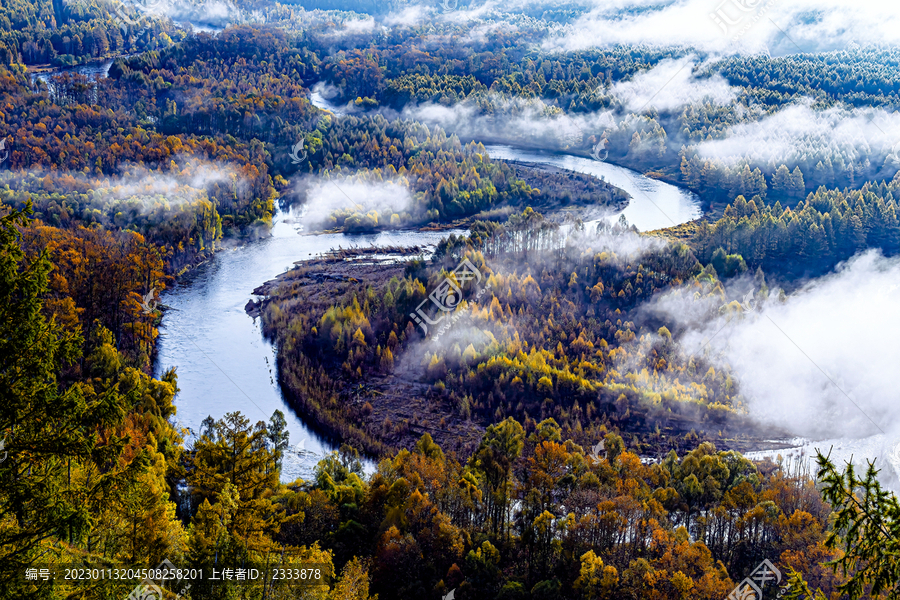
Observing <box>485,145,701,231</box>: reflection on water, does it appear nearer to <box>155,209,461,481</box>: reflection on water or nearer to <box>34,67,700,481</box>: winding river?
<box>34,67,700,481</box>: winding river

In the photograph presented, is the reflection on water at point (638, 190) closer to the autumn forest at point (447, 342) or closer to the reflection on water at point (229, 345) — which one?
the autumn forest at point (447, 342)

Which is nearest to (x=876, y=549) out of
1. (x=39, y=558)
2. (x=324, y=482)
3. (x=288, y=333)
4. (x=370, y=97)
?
(x=39, y=558)

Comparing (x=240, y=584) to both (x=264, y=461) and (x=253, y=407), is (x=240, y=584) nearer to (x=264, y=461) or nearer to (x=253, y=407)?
(x=264, y=461)

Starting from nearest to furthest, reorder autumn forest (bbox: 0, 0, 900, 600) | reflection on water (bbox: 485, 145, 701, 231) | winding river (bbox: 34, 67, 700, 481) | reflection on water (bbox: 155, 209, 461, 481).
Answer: autumn forest (bbox: 0, 0, 900, 600)
reflection on water (bbox: 155, 209, 461, 481)
winding river (bbox: 34, 67, 700, 481)
reflection on water (bbox: 485, 145, 701, 231)

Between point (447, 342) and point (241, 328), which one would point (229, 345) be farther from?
point (447, 342)

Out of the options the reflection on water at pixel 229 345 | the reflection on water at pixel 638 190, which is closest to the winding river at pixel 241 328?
the reflection on water at pixel 229 345

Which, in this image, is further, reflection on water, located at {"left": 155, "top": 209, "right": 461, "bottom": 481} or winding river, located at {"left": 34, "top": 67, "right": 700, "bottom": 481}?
winding river, located at {"left": 34, "top": 67, "right": 700, "bottom": 481}

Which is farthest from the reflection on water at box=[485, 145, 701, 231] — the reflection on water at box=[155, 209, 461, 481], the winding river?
the reflection on water at box=[155, 209, 461, 481]

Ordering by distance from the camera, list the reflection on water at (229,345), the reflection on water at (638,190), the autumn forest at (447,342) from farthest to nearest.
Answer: the reflection on water at (638,190), the reflection on water at (229,345), the autumn forest at (447,342)
